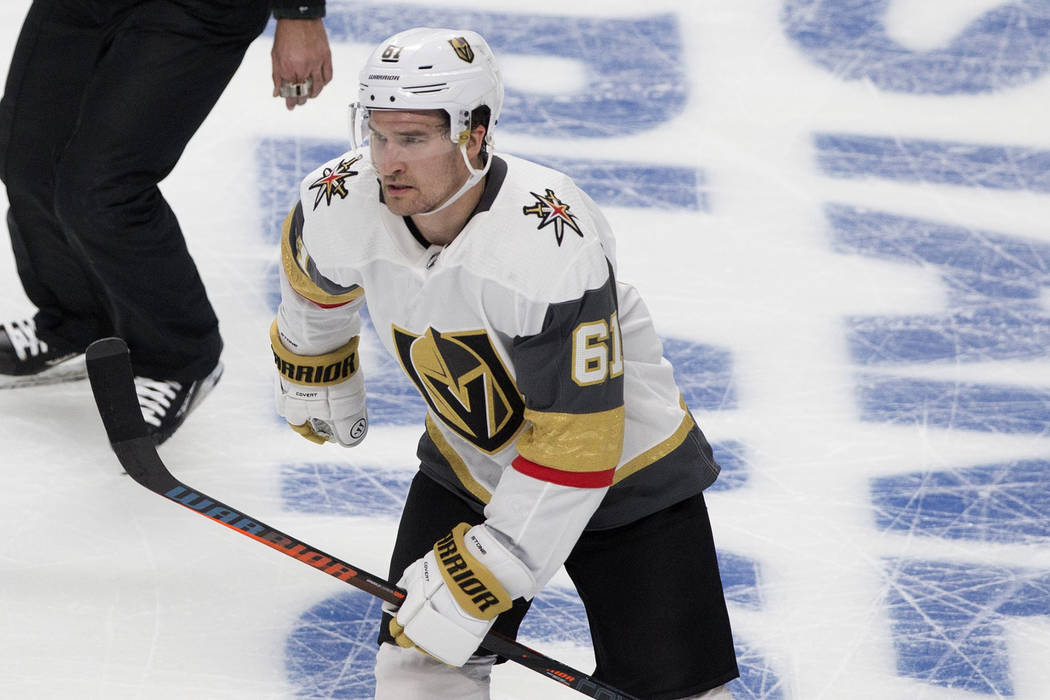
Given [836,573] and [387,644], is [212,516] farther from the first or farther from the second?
[836,573]

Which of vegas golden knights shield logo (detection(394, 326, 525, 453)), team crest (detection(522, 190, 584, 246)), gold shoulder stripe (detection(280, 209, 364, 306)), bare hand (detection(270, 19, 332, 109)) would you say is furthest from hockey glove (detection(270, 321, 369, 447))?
bare hand (detection(270, 19, 332, 109))

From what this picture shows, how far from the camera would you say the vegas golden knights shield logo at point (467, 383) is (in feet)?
6.48

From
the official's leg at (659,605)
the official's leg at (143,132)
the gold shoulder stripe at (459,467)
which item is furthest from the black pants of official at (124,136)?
the official's leg at (659,605)

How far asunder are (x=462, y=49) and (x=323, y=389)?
0.72 m

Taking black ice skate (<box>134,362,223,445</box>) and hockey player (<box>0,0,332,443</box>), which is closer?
hockey player (<box>0,0,332,443</box>)

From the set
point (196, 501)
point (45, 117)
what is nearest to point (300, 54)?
point (45, 117)

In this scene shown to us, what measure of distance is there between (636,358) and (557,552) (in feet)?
1.07

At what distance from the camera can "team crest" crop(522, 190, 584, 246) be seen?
1.88m

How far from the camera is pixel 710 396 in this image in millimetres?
3162

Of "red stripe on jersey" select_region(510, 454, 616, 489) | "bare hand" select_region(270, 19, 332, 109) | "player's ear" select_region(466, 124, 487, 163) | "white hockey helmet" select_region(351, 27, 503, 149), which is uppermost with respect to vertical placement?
"white hockey helmet" select_region(351, 27, 503, 149)

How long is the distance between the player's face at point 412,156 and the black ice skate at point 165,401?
1.26 m

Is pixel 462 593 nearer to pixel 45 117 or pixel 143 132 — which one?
pixel 143 132

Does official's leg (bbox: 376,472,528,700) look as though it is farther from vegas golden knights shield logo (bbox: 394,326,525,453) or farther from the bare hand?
the bare hand

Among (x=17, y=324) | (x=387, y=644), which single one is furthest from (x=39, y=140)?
(x=387, y=644)
